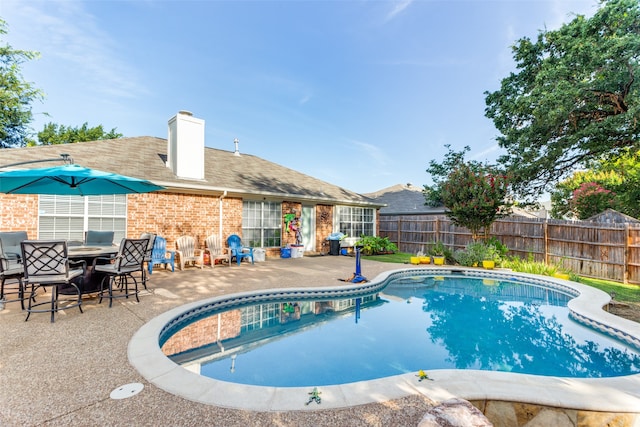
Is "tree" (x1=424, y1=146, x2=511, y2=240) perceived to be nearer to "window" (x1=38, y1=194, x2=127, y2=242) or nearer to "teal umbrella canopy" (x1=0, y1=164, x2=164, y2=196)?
"teal umbrella canopy" (x1=0, y1=164, x2=164, y2=196)

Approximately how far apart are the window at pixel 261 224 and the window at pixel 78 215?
13.8ft

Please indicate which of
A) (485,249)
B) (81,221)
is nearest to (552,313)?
(485,249)

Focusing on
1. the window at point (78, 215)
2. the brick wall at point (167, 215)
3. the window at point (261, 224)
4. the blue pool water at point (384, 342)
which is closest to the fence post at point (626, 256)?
the blue pool water at point (384, 342)

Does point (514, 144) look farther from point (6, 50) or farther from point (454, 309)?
point (6, 50)

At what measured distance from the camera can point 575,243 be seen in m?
10.9

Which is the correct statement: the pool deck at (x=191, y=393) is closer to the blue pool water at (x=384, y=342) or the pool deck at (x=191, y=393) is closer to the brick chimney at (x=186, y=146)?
the blue pool water at (x=384, y=342)

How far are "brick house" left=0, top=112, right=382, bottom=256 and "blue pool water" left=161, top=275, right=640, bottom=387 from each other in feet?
16.7

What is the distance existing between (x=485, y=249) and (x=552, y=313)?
5128mm

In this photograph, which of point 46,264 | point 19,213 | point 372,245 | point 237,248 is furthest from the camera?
point 372,245

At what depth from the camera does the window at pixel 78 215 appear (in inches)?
316

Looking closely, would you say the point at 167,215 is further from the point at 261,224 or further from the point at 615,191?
the point at 615,191

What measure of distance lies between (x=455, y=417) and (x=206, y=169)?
11.7 metres

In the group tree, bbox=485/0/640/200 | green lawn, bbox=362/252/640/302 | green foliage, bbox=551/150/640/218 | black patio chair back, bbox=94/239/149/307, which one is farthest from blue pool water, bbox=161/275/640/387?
green foliage, bbox=551/150/640/218

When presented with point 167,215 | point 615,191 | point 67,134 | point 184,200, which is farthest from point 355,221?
point 67,134
